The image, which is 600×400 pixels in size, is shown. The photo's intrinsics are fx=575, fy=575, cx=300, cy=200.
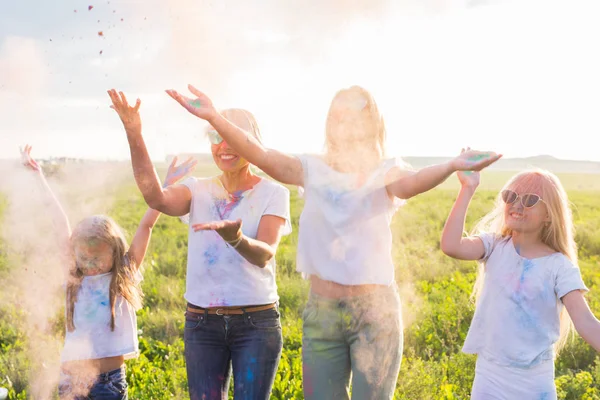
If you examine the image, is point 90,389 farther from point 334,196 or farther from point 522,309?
point 522,309

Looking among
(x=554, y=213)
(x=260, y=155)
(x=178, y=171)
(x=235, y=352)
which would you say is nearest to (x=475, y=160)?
(x=554, y=213)

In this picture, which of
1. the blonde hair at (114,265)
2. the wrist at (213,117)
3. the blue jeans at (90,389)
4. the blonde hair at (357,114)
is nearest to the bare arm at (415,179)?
the blonde hair at (357,114)

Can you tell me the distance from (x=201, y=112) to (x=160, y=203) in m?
0.61

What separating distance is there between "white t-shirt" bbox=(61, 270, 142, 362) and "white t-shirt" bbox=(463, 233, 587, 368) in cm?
184

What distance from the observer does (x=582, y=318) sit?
2.64 m

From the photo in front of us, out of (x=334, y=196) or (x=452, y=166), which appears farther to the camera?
(x=334, y=196)

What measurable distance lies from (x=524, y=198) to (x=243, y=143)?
4.82 ft

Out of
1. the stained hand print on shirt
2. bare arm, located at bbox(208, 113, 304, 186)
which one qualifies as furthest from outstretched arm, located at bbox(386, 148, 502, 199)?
the stained hand print on shirt

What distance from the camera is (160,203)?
285cm

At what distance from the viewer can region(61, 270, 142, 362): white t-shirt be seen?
3.11 metres

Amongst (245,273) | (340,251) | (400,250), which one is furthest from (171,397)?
(400,250)

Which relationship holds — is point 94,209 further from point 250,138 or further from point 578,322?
point 578,322

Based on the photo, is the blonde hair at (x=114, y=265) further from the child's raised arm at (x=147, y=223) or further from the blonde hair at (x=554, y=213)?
the blonde hair at (x=554, y=213)

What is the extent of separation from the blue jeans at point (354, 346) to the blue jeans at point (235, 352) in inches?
8.5
